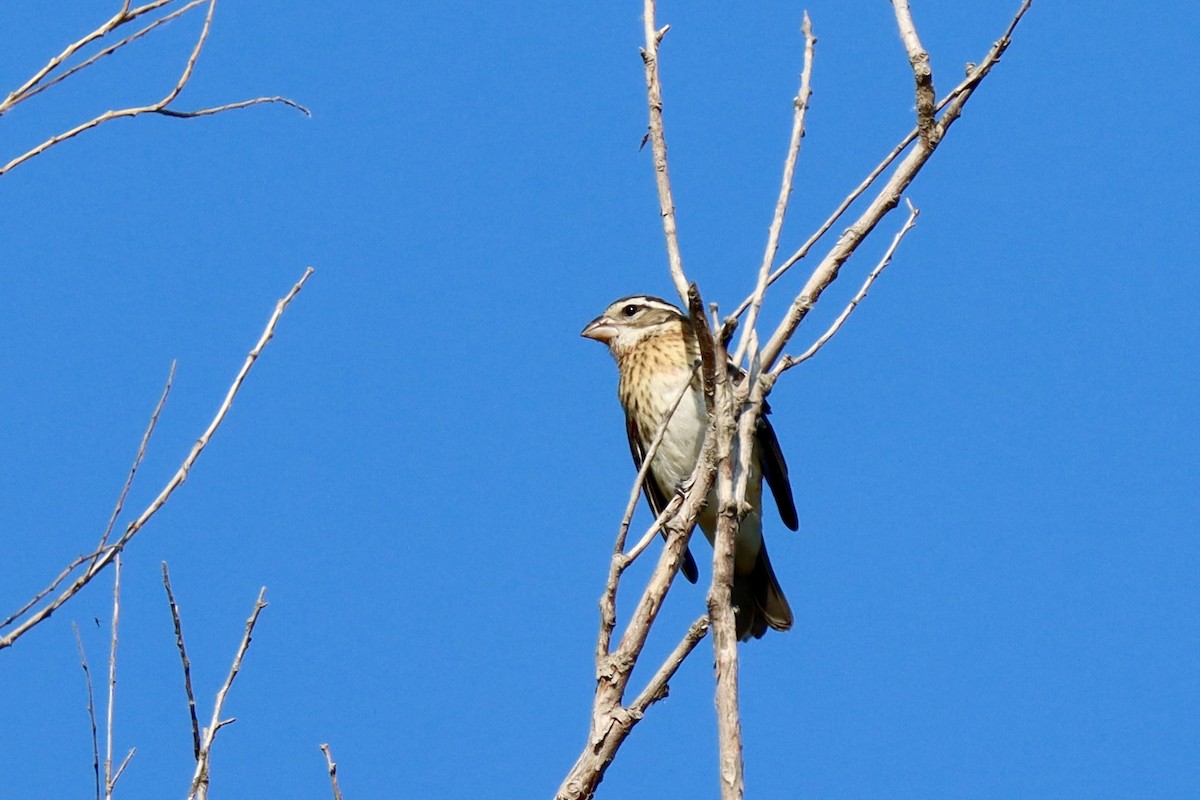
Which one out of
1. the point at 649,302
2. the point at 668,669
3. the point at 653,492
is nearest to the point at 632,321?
the point at 649,302

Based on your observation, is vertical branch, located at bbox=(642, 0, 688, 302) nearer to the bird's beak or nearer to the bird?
the bird

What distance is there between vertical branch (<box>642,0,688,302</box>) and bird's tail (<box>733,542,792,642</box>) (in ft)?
15.5

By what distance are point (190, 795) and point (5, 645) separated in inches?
24.7

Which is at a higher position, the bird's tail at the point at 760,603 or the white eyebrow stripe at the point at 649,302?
the white eyebrow stripe at the point at 649,302

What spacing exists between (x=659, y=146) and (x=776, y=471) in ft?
14.7


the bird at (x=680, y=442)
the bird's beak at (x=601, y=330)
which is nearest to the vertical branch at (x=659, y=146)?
the bird at (x=680, y=442)

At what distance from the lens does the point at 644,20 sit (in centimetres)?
458

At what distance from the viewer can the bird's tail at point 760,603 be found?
879 cm

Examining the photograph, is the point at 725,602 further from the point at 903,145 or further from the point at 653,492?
the point at 653,492

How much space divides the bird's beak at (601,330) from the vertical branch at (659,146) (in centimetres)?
464

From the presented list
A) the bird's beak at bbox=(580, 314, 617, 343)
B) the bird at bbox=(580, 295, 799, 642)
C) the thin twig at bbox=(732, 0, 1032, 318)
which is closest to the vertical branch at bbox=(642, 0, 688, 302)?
the thin twig at bbox=(732, 0, 1032, 318)

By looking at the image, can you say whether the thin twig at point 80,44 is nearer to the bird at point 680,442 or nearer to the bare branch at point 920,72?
the bare branch at point 920,72

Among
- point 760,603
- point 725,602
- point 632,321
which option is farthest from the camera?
point 632,321

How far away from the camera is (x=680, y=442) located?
27.6 ft
